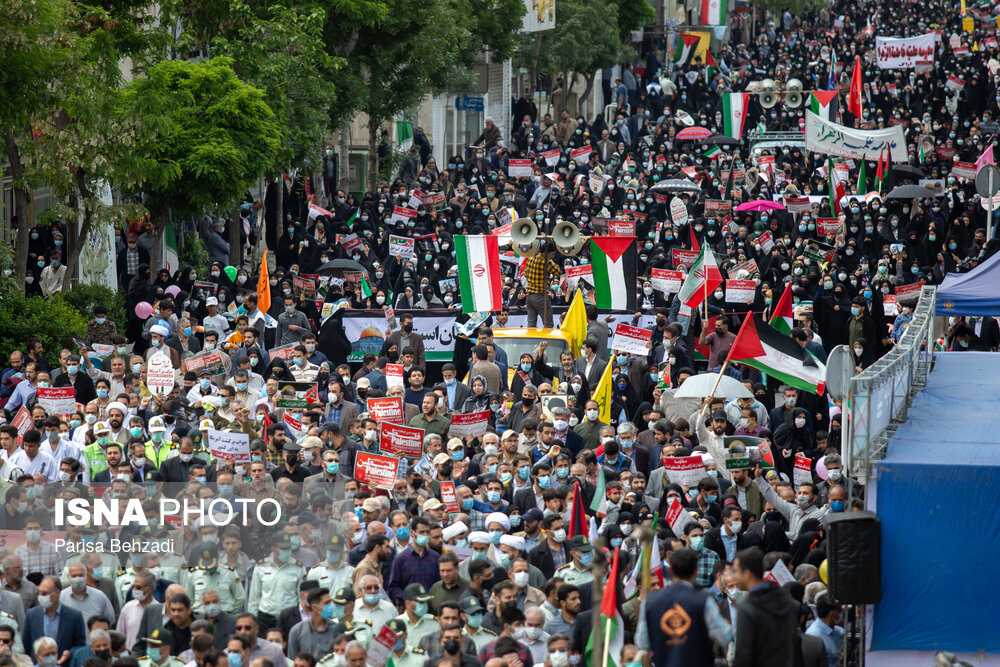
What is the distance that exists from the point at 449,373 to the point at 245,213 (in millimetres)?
14422

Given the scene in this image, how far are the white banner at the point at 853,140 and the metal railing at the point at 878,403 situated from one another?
58.3ft

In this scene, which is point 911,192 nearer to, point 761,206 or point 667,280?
point 761,206

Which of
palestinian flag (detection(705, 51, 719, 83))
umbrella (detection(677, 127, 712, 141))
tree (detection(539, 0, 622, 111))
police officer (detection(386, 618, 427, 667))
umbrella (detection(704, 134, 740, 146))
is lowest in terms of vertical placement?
police officer (detection(386, 618, 427, 667))

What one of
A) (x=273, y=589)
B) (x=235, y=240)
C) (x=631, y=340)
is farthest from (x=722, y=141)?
(x=273, y=589)

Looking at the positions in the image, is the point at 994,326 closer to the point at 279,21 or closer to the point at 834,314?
the point at 834,314

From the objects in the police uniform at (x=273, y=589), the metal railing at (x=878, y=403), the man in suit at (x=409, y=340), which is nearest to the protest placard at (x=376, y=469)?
the police uniform at (x=273, y=589)

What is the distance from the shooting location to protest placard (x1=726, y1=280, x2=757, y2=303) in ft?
66.3

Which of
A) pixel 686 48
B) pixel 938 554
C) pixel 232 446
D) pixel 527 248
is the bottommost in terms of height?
pixel 232 446

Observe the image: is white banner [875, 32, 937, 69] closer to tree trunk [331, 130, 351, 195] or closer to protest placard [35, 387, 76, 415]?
tree trunk [331, 130, 351, 195]

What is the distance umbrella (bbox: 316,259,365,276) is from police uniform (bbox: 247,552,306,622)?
11980 millimetres

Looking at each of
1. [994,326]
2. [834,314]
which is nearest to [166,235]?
[834,314]

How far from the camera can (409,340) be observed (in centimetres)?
1886

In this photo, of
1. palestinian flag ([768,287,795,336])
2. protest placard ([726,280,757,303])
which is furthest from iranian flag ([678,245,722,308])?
palestinian flag ([768,287,795,336])

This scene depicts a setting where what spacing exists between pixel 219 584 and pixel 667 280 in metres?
11.3
